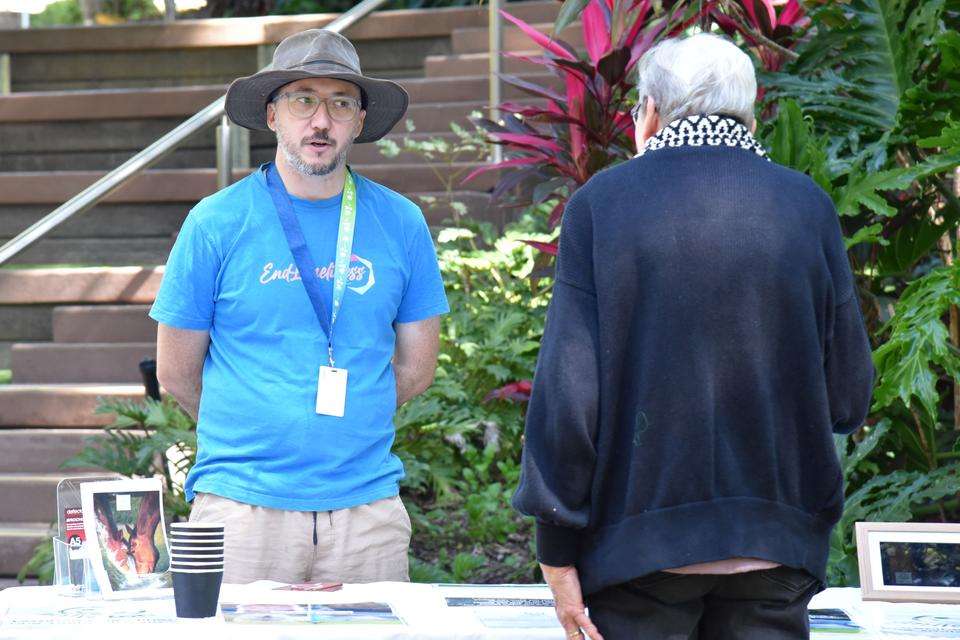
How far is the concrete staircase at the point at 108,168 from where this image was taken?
6.30 metres

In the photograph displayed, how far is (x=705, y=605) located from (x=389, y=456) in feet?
3.99

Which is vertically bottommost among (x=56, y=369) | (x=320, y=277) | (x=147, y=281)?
(x=56, y=369)

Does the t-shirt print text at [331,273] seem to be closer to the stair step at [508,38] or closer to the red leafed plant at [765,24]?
the red leafed plant at [765,24]

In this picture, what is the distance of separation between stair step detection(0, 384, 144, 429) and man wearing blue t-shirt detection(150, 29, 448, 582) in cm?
302

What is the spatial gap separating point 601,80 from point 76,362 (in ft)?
11.0

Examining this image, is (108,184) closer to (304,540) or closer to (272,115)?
(272,115)

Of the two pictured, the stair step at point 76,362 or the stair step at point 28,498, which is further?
the stair step at point 76,362

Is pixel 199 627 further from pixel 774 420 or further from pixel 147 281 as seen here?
pixel 147 281

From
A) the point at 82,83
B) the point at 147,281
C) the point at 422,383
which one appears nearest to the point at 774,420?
the point at 422,383

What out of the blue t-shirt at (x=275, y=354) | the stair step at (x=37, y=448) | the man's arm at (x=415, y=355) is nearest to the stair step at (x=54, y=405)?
the stair step at (x=37, y=448)

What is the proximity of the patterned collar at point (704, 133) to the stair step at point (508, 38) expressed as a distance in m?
4.74

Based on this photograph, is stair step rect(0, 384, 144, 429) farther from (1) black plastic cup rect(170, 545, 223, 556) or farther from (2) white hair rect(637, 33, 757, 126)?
(2) white hair rect(637, 33, 757, 126)

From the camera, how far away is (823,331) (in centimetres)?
238

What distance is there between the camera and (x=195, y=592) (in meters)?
2.66
